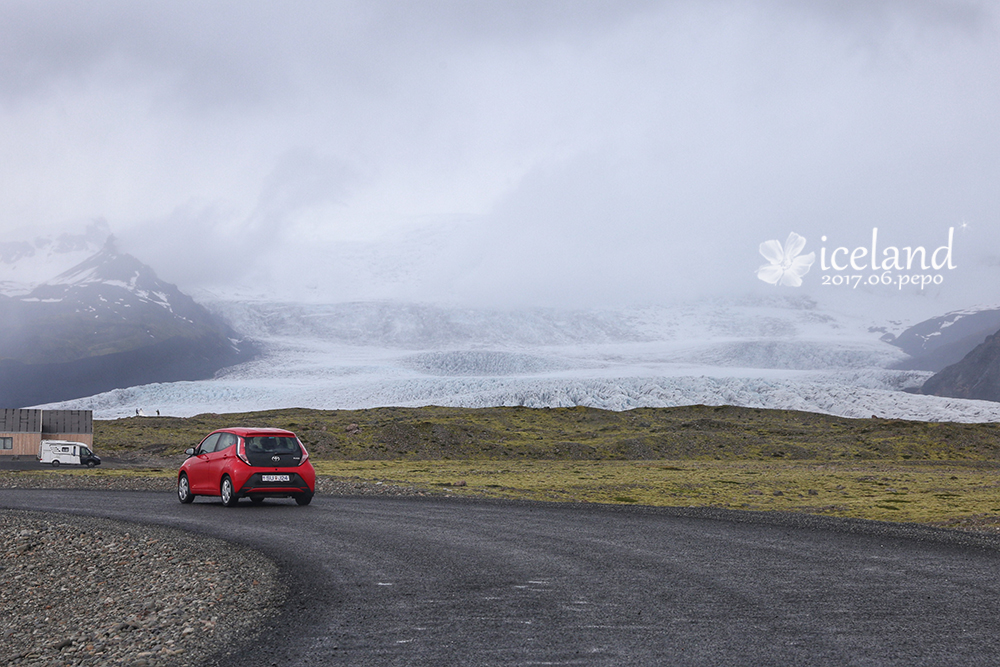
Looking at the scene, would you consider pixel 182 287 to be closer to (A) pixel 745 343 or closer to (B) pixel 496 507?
(A) pixel 745 343

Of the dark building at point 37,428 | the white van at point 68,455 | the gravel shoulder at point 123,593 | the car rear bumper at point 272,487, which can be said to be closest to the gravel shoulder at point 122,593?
the gravel shoulder at point 123,593

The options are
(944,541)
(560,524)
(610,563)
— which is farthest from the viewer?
(560,524)

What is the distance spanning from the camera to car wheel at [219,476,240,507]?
18875mm

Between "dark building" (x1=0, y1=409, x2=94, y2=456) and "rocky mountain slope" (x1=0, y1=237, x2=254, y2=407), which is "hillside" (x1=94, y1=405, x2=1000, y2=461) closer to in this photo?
"dark building" (x1=0, y1=409, x2=94, y2=456)

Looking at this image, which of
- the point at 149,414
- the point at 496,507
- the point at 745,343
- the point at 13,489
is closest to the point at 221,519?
the point at 496,507

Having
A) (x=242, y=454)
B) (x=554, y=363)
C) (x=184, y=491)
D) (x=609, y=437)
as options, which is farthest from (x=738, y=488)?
(x=554, y=363)

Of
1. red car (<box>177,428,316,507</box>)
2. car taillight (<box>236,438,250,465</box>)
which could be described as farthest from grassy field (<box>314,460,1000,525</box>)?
car taillight (<box>236,438,250,465</box>)

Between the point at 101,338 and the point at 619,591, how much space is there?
117369mm

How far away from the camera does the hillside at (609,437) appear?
5459cm

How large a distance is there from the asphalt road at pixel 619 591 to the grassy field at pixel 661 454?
22.5 feet

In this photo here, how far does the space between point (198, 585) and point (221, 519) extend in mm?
7063

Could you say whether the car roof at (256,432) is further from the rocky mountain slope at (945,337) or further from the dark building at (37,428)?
the rocky mountain slope at (945,337)

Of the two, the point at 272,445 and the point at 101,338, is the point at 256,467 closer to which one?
the point at 272,445

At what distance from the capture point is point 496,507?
19.6m
